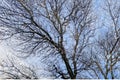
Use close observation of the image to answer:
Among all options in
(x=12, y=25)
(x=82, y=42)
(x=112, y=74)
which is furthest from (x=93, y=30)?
(x=12, y=25)

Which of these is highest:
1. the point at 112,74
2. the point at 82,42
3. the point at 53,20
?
the point at 53,20

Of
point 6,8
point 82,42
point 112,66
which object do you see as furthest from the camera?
point 112,66

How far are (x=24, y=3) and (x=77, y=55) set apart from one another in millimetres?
3221

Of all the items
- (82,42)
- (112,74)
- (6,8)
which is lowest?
(112,74)

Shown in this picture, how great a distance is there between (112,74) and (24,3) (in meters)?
5.95

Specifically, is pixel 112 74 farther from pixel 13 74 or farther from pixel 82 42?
pixel 13 74

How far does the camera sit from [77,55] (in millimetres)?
12242

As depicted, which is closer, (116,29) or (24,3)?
(24,3)

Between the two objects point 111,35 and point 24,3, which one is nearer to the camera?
point 24,3

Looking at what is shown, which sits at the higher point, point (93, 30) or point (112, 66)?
point (93, 30)

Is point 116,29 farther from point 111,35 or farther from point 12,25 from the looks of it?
point 12,25

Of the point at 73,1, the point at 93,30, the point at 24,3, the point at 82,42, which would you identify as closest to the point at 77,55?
the point at 82,42

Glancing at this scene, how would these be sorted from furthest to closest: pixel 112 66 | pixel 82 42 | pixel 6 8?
pixel 112 66, pixel 82 42, pixel 6 8

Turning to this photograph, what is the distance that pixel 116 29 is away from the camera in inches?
569
